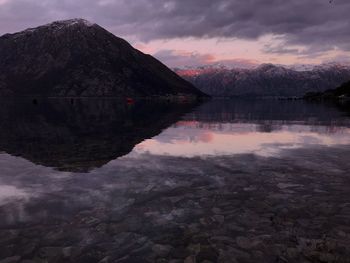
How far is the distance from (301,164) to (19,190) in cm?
1942

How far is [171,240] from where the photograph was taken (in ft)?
45.7

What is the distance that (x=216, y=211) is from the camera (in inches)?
672

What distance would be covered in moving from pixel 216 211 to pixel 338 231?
5.14 metres

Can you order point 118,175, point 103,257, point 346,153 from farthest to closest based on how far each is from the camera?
point 346,153 → point 118,175 → point 103,257

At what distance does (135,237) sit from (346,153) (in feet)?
80.8

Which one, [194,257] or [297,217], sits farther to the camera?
[297,217]

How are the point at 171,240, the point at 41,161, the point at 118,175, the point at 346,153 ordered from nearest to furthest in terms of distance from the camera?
1. the point at 171,240
2. the point at 118,175
3. the point at 41,161
4. the point at 346,153

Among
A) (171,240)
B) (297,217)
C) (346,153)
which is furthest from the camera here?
(346,153)

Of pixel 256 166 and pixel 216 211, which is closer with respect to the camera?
pixel 216 211

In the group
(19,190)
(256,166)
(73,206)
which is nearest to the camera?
(73,206)

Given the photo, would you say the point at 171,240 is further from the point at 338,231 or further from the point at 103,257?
the point at 338,231

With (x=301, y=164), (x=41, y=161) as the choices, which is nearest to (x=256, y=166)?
(x=301, y=164)

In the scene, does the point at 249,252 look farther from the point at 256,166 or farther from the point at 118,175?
the point at 256,166

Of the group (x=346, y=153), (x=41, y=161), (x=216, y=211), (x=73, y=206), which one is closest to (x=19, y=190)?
Result: (x=73, y=206)
